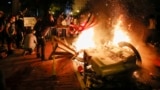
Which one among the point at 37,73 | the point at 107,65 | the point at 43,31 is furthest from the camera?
the point at 43,31

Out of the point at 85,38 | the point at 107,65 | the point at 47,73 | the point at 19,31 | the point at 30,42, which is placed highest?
the point at 19,31

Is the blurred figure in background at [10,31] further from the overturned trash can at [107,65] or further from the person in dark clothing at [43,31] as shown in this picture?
the overturned trash can at [107,65]

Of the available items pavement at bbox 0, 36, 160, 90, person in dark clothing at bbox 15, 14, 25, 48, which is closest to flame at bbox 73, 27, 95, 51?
pavement at bbox 0, 36, 160, 90

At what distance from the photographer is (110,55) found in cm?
982

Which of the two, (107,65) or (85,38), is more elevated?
(85,38)

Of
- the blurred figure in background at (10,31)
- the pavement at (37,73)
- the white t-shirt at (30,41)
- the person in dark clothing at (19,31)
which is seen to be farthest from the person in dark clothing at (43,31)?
the person in dark clothing at (19,31)

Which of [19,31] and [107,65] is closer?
[107,65]

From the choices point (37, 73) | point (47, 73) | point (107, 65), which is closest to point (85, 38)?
point (47, 73)

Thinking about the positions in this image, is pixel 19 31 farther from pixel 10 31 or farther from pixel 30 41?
pixel 30 41

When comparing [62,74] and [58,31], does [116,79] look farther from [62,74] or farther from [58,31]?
[58,31]

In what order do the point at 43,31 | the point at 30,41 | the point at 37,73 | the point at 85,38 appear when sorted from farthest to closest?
the point at 85,38
the point at 30,41
the point at 43,31
the point at 37,73

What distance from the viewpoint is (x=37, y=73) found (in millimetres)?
11188

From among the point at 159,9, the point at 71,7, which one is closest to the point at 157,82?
the point at 159,9

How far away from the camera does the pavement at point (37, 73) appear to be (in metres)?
9.64
